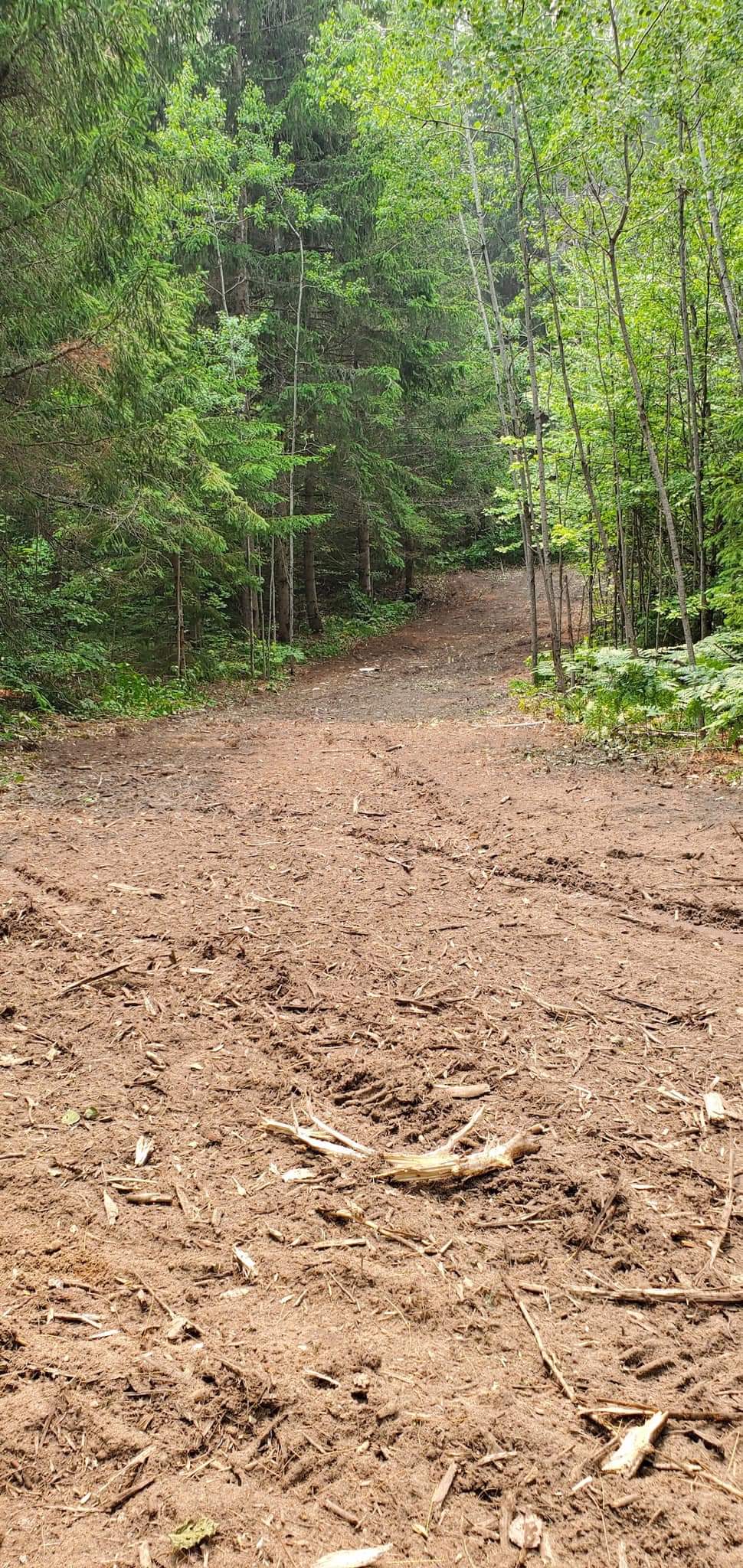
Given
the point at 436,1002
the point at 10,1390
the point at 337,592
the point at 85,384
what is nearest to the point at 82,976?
the point at 436,1002

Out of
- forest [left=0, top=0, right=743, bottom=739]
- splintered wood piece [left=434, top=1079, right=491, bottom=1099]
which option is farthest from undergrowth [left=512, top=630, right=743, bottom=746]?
splintered wood piece [left=434, top=1079, right=491, bottom=1099]

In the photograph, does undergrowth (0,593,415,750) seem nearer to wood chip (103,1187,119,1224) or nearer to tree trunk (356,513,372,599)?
tree trunk (356,513,372,599)

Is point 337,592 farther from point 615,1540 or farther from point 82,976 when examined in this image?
point 615,1540

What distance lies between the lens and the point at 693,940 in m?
3.57

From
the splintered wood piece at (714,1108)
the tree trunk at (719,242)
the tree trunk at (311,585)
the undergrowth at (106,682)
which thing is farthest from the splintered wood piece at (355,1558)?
the tree trunk at (311,585)

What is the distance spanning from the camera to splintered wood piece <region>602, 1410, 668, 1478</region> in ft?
4.74

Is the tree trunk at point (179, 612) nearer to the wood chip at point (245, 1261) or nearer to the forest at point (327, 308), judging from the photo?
the forest at point (327, 308)

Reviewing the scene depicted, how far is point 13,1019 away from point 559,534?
917cm

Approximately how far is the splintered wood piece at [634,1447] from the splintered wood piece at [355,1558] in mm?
431

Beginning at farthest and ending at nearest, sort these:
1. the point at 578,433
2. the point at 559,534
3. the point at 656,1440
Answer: the point at 559,534
the point at 578,433
the point at 656,1440

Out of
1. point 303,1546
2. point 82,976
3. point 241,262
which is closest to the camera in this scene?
point 303,1546

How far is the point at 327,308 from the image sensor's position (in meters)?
16.1

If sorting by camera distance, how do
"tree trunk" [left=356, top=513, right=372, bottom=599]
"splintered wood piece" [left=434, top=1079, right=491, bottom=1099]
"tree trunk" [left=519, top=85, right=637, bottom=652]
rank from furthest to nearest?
1. "tree trunk" [left=356, top=513, right=372, bottom=599]
2. "tree trunk" [left=519, top=85, right=637, bottom=652]
3. "splintered wood piece" [left=434, top=1079, right=491, bottom=1099]

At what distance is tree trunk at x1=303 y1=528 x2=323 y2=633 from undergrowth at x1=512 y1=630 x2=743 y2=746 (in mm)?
10380
